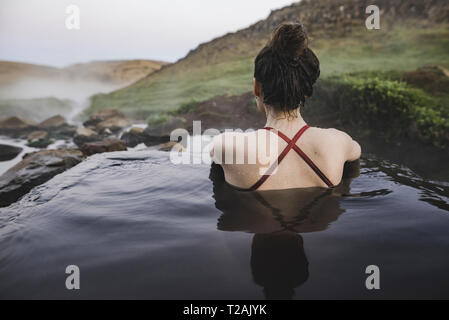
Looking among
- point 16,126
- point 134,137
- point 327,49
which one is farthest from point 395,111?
point 327,49

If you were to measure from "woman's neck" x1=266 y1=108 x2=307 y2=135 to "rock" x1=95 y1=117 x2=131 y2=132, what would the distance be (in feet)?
41.7

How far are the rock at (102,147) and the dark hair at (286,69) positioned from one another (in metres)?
6.01

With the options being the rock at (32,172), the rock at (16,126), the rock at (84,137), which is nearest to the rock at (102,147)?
the rock at (32,172)

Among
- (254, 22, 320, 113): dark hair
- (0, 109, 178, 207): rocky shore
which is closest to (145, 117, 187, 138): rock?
(0, 109, 178, 207): rocky shore

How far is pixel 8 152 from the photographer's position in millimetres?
9484

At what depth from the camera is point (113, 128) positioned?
47.0ft

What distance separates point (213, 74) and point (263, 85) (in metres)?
23.4

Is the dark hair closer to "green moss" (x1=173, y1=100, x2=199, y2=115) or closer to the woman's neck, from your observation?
the woman's neck

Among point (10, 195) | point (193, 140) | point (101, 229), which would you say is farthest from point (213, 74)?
point (101, 229)

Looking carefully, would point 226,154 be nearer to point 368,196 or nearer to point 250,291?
point 250,291

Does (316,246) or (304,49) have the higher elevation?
(304,49)

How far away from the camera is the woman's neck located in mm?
2663

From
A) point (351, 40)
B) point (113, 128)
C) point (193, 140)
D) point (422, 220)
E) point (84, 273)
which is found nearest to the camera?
point (84, 273)

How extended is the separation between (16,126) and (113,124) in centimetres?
543
